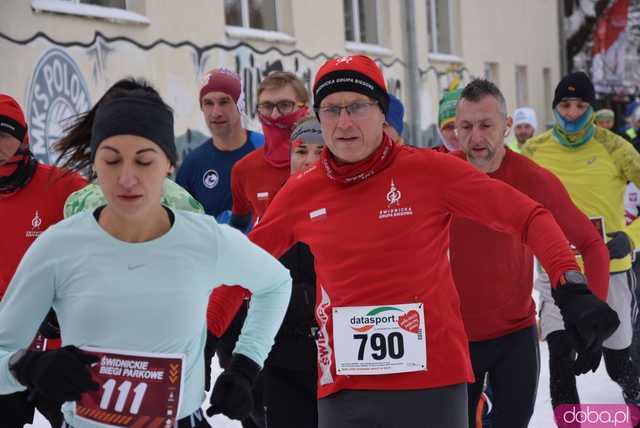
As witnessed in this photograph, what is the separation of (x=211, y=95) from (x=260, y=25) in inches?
306

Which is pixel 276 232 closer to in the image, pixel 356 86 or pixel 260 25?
pixel 356 86

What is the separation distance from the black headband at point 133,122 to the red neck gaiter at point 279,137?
216 cm

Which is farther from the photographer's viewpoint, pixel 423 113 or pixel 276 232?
pixel 423 113

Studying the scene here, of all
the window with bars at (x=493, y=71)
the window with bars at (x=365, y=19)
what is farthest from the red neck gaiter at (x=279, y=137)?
the window with bars at (x=493, y=71)

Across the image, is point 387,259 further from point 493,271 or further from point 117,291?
point 493,271

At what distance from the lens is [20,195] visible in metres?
4.30

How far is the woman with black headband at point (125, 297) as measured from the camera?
2375 mm

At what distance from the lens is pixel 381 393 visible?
302cm

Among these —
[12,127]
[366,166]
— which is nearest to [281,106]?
[12,127]

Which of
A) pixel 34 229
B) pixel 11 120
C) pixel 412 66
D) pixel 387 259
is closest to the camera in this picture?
pixel 387 259

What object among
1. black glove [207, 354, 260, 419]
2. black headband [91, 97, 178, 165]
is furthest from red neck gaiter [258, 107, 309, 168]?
black glove [207, 354, 260, 419]

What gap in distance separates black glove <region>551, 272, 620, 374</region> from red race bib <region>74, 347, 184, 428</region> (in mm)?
1086

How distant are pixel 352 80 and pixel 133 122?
0.91 metres

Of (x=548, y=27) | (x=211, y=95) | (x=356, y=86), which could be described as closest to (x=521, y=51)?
(x=548, y=27)
